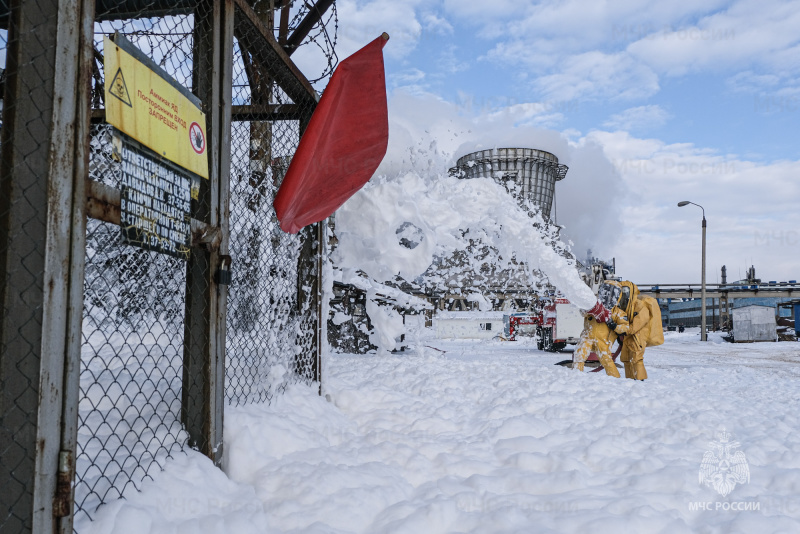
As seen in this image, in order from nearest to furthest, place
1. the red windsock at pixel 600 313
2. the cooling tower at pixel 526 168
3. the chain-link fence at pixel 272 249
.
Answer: the chain-link fence at pixel 272 249
the red windsock at pixel 600 313
the cooling tower at pixel 526 168

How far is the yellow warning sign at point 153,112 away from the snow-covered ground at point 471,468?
68.1 inches

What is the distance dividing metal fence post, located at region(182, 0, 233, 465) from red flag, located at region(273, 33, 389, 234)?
837mm

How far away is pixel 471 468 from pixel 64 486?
2772mm

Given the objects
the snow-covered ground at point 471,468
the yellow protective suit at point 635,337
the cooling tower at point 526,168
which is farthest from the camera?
the cooling tower at point 526,168

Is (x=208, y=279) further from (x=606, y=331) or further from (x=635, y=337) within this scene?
(x=635, y=337)

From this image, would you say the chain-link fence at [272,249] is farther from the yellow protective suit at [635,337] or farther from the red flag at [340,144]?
the yellow protective suit at [635,337]

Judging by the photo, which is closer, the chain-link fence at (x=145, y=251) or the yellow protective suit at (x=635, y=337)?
the chain-link fence at (x=145, y=251)

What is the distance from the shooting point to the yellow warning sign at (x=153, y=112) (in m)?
2.46

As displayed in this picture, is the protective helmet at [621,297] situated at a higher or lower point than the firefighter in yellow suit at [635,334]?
higher

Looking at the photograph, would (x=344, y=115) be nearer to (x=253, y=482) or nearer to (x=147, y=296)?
(x=253, y=482)

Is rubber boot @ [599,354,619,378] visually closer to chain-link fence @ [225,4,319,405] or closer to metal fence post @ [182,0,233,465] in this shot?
chain-link fence @ [225,4,319,405]

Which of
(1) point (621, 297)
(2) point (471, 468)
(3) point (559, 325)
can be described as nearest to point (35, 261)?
(2) point (471, 468)

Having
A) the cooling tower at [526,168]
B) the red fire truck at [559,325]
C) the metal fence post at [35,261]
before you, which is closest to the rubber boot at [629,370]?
the metal fence post at [35,261]

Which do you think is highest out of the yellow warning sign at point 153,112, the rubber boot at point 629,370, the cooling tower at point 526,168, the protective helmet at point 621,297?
the cooling tower at point 526,168
